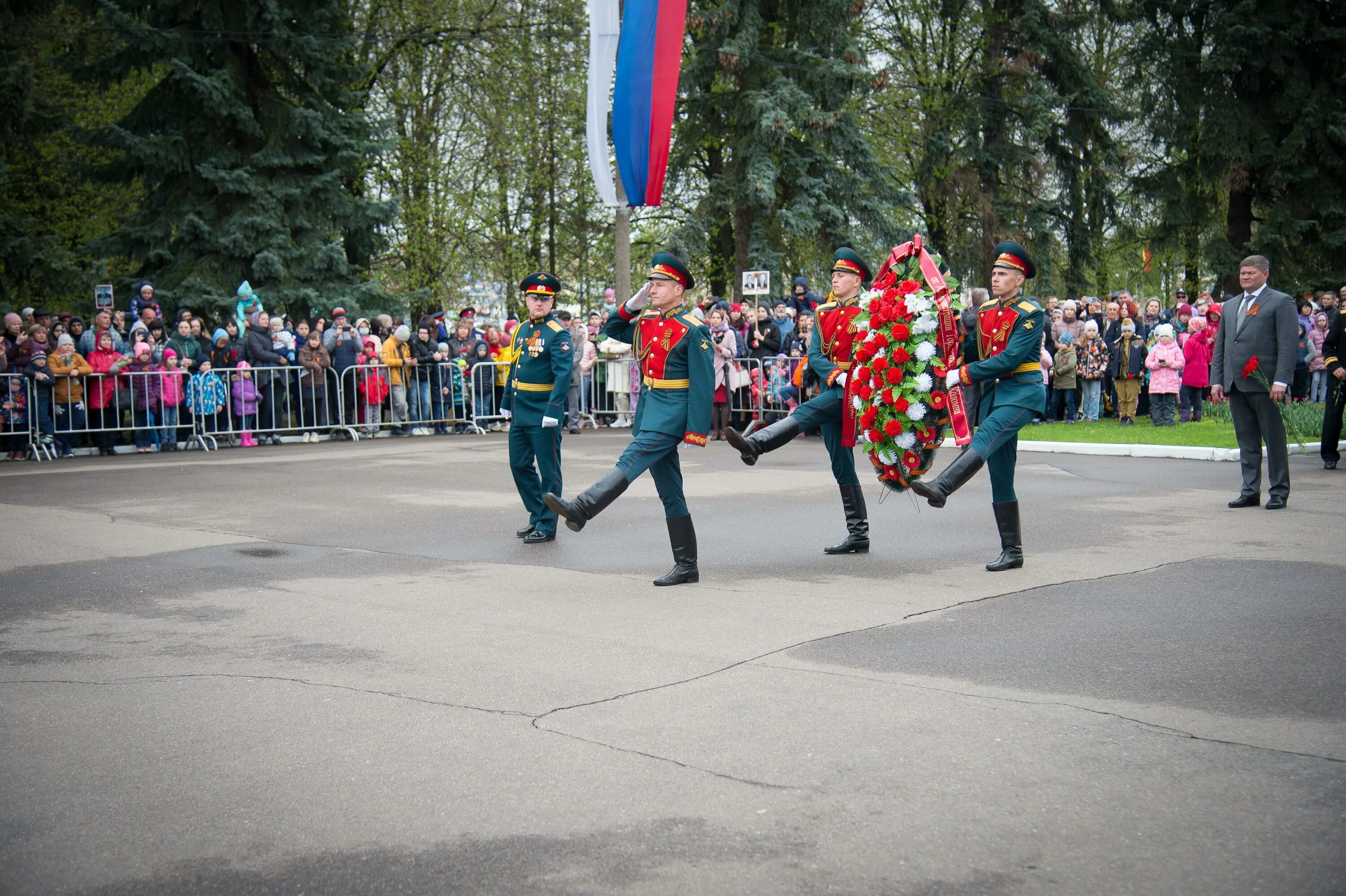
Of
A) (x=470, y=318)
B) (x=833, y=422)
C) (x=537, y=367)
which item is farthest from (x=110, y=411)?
(x=833, y=422)

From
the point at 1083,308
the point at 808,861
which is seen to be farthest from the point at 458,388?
the point at 808,861

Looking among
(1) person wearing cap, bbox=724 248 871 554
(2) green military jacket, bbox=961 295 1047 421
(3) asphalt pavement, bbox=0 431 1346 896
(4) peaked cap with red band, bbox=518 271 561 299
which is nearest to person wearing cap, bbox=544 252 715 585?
(3) asphalt pavement, bbox=0 431 1346 896

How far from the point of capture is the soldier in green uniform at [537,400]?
36.2ft

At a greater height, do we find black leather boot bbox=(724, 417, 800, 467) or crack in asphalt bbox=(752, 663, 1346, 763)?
black leather boot bbox=(724, 417, 800, 467)

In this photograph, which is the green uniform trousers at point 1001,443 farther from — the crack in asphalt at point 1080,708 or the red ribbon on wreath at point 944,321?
the crack in asphalt at point 1080,708

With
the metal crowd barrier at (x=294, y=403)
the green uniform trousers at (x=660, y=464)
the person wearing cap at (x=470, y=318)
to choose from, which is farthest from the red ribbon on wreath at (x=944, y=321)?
the person wearing cap at (x=470, y=318)

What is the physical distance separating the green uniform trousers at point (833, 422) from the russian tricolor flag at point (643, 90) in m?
3.99

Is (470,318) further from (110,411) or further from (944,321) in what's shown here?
(944,321)

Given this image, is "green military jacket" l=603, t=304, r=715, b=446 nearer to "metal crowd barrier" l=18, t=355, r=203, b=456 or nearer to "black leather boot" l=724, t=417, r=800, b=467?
"black leather boot" l=724, t=417, r=800, b=467

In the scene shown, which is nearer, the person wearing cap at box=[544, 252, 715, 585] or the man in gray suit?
the person wearing cap at box=[544, 252, 715, 585]

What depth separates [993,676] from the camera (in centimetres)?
614

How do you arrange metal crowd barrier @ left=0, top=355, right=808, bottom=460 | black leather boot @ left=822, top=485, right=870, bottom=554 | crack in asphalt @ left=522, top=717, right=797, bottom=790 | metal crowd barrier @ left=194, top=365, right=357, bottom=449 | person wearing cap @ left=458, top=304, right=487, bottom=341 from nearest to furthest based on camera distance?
crack in asphalt @ left=522, top=717, right=797, bottom=790
black leather boot @ left=822, top=485, right=870, bottom=554
metal crowd barrier @ left=0, top=355, right=808, bottom=460
metal crowd barrier @ left=194, top=365, right=357, bottom=449
person wearing cap @ left=458, top=304, right=487, bottom=341

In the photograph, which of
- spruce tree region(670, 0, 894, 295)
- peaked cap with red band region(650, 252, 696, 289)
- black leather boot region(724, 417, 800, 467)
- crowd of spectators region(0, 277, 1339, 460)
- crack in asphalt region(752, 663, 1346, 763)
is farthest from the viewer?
spruce tree region(670, 0, 894, 295)

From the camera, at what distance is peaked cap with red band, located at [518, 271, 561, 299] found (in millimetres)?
11203
